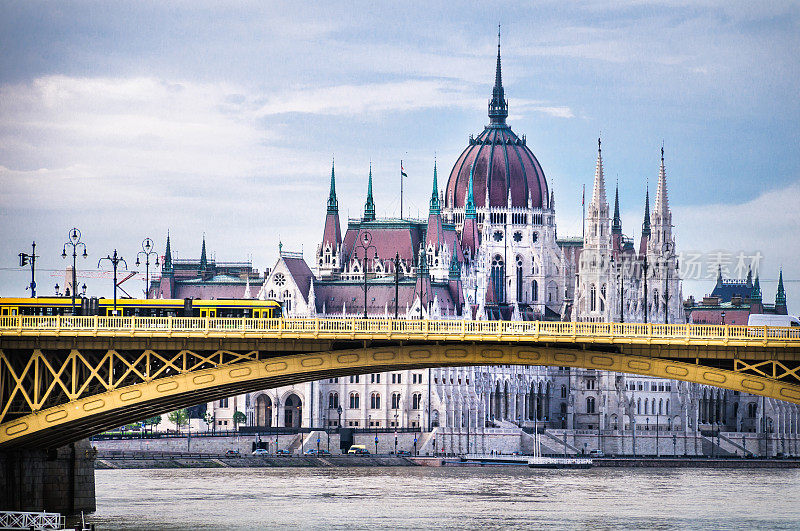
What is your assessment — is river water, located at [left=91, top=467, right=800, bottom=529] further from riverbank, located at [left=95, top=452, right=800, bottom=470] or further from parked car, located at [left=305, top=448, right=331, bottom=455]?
parked car, located at [left=305, top=448, right=331, bottom=455]

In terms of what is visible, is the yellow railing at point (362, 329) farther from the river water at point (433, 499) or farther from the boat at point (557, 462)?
the boat at point (557, 462)

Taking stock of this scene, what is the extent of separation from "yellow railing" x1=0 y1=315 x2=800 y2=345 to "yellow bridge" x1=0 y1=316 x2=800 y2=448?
2.4 inches

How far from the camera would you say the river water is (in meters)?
106

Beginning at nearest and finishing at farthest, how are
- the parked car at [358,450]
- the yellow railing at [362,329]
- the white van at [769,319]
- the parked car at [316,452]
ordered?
the yellow railing at [362,329] < the white van at [769,319] < the parked car at [316,452] < the parked car at [358,450]

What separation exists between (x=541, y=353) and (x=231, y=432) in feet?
344

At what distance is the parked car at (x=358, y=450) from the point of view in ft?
630

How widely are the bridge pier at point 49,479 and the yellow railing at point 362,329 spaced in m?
7.64

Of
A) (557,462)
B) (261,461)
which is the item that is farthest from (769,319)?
(557,462)

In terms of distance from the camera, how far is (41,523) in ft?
268

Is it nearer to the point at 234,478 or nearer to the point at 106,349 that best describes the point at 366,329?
the point at 106,349

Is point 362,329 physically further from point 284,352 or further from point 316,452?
point 316,452

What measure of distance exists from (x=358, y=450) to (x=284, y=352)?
10694cm

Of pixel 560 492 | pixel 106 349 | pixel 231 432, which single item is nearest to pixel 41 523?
pixel 106 349

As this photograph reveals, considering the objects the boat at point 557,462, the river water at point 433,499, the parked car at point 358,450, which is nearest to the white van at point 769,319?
the river water at point 433,499
